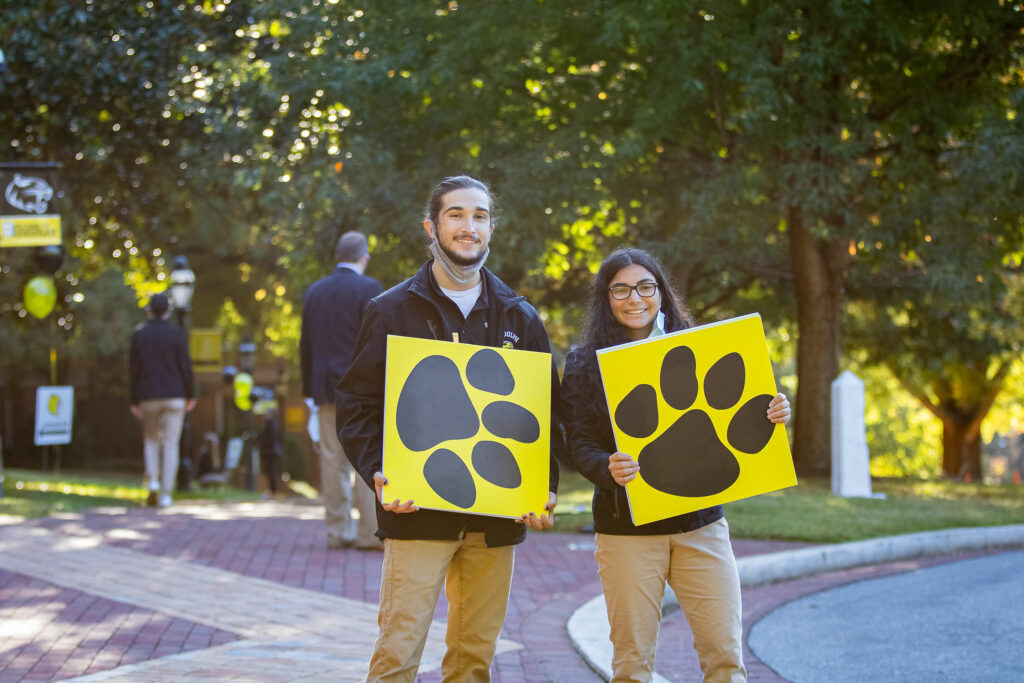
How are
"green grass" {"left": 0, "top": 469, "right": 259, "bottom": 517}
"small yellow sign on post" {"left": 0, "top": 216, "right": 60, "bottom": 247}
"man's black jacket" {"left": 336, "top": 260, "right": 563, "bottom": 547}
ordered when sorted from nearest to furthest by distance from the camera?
1. "man's black jacket" {"left": 336, "top": 260, "right": 563, "bottom": 547}
2. "small yellow sign on post" {"left": 0, "top": 216, "right": 60, "bottom": 247}
3. "green grass" {"left": 0, "top": 469, "right": 259, "bottom": 517}

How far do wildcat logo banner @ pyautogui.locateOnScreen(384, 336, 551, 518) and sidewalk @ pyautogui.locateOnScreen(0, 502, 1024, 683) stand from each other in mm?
1688

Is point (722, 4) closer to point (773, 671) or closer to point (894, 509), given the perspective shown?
point (894, 509)

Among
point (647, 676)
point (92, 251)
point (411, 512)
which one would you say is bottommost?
point (647, 676)

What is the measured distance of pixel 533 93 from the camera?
16.2 metres

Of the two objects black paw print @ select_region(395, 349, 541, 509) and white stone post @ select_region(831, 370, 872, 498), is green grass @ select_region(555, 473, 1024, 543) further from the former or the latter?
black paw print @ select_region(395, 349, 541, 509)

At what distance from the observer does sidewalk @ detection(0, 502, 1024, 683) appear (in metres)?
5.11

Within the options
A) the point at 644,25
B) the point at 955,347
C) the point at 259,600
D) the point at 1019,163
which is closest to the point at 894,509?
the point at 1019,163

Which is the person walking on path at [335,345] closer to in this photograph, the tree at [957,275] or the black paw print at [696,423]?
the black paw print at [696,423]

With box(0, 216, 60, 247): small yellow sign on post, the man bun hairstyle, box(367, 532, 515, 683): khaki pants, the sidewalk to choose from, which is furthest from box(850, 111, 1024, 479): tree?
box(367, 532, 515, 683): khaki pants

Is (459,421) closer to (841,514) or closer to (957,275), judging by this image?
(841,514)

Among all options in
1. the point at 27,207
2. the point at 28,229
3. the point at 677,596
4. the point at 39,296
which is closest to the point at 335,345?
the point at 677,596

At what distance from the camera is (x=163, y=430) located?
11.6m

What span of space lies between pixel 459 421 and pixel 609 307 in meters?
0.72

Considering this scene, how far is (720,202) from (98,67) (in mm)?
8277
